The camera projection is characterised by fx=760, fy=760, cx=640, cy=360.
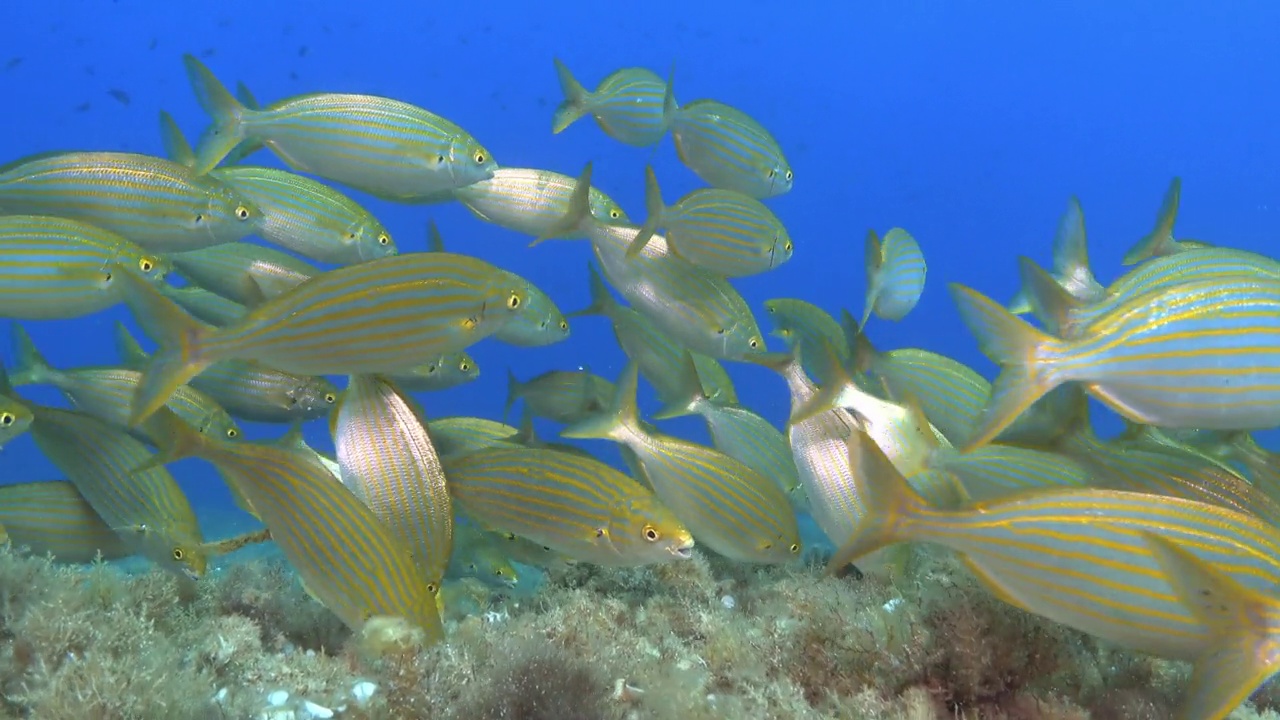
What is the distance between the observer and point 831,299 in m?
63.1

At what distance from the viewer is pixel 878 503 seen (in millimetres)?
1968

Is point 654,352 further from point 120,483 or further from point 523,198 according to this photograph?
point 120,483

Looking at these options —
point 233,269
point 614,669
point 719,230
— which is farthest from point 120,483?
point 719,230

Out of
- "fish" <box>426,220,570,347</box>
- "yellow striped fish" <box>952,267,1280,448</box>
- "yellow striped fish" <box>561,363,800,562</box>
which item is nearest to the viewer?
"yellow striped fish" <box>952,267,1280,448</box>

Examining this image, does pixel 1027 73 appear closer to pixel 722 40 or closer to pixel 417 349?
pixel 722 40

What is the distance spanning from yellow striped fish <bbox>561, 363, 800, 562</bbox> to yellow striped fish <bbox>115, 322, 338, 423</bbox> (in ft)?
4.89

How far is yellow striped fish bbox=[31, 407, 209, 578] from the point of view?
3.32 m

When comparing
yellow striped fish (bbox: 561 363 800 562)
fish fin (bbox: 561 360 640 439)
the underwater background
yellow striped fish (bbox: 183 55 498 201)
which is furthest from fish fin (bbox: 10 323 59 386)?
the underwater background

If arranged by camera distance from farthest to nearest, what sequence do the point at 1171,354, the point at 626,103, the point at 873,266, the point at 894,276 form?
the point at 894,276 → the point at 873,266 → the point at 626,103 → the point at 1171,354

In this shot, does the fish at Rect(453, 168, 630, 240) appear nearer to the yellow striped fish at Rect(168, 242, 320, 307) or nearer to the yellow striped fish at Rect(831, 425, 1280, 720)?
the yellow striped fish at Rect(168, 242, 320, 307)

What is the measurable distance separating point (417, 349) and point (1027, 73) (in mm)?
58729

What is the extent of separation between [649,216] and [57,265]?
262 cm

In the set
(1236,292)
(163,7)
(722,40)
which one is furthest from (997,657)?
(163,7)

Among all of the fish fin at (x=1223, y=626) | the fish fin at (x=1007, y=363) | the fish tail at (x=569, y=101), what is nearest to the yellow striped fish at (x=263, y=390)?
the fish tail at (x=569, y=101)
